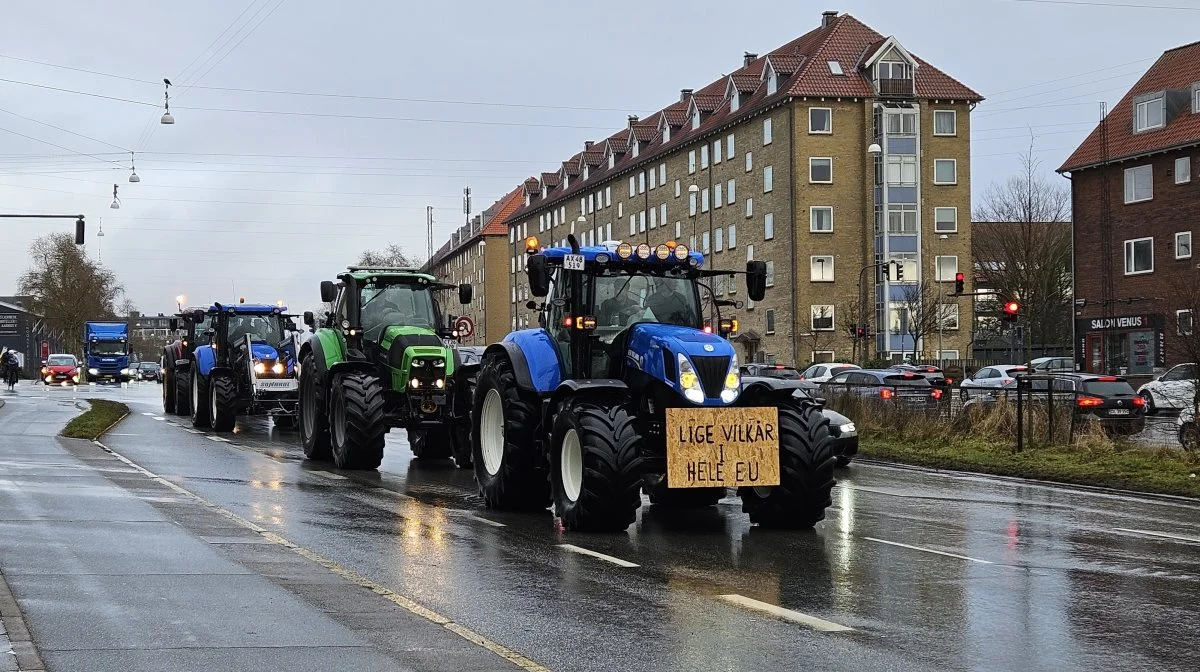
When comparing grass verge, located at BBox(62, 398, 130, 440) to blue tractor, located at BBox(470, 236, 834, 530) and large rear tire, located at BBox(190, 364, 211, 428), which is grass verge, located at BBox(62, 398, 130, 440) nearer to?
large rear tire, located at BBox(190, 364, 211, 428)

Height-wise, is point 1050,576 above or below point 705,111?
below

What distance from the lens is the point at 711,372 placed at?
12.8 metres

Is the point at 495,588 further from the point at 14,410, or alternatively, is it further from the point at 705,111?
the point at 705,111

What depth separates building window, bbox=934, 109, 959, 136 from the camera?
73.5 m

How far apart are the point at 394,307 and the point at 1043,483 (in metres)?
9.87

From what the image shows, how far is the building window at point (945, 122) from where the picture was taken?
241ft

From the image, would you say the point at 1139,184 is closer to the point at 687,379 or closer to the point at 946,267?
the point at 946,267

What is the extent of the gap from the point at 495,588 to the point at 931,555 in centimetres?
385

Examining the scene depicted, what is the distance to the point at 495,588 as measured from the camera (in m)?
9.45

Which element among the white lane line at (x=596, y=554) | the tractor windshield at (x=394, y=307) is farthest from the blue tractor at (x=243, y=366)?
the white lane line at (x=596, y=554)

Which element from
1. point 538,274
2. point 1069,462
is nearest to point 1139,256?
point 1069,462

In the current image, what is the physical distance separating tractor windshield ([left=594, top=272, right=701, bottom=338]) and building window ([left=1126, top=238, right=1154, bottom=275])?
44.6 m

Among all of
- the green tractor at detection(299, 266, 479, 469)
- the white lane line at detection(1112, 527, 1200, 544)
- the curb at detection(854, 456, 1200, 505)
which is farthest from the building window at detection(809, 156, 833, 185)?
the white lane line at detection(1112, 527, 1200, 544)

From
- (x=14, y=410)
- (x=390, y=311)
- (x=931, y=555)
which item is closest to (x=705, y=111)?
(x=14, y=410)
